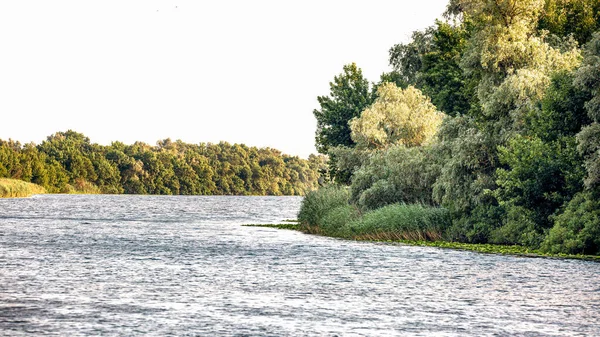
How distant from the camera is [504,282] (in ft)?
98.7

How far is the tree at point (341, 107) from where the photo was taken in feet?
273

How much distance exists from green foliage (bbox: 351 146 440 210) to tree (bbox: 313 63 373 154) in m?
22.8

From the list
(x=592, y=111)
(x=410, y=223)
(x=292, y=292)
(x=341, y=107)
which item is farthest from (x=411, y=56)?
(x=292, y=292)

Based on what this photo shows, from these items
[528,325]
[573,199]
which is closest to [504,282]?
[528,325]

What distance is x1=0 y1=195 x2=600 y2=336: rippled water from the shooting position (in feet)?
67.3

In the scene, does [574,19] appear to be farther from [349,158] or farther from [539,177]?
[349,158]

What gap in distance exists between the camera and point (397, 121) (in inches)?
2608

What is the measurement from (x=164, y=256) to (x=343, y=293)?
16.6 metres

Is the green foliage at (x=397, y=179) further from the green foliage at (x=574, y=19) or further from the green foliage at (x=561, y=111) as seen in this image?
the green foliage at (x=574, y=19)

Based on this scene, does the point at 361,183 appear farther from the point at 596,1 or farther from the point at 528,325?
the point at 528,325

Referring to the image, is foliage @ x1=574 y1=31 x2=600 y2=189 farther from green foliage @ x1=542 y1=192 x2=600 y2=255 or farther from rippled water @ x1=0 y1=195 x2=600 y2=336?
rippled water @ x1=0 y1=195 x2=600 y2=336

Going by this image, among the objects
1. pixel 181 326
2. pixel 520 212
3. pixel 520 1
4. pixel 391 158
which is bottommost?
pixel 181 326

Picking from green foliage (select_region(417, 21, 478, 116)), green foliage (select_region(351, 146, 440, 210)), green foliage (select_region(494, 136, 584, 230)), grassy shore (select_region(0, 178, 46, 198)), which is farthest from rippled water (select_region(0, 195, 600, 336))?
grassy shore (select_region(0, 178, 46, 198))

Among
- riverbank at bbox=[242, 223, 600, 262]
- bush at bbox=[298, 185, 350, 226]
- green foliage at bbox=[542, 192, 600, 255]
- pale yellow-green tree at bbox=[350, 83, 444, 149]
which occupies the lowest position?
riverbank at bbox=[242, 223, 600, 262]
